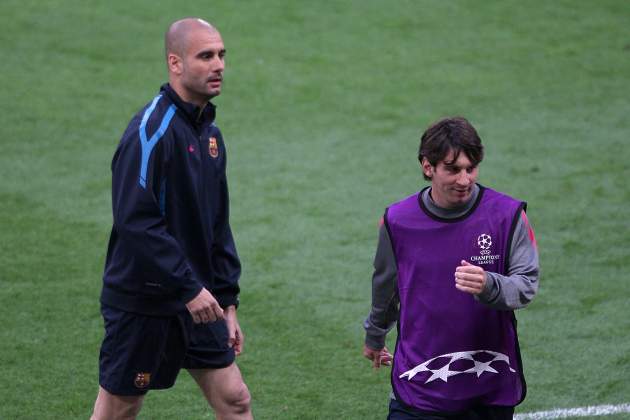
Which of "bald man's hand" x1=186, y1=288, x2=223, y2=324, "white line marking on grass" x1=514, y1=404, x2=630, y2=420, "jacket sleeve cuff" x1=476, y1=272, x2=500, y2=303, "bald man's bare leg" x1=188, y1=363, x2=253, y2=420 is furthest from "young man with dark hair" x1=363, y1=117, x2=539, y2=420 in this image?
"white line marking on grass" x1=514, y1=404, x2=630, y2=420

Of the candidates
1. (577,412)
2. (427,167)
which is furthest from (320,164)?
(427,167)

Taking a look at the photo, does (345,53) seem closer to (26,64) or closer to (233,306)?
(26,64)

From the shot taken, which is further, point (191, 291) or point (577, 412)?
point (577, 412)

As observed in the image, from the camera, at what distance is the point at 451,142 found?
420 centimetres

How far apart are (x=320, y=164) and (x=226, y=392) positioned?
564cm

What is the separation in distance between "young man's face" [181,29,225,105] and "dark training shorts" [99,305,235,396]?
93cm

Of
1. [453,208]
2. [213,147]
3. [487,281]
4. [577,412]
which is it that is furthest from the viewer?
[577,412]

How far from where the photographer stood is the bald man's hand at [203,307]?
4430mm

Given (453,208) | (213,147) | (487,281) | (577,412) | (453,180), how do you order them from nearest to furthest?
(487,281) → (453,180) → (453,208) → (213,147) → (577,412)

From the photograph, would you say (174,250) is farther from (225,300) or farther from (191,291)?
(225,300)

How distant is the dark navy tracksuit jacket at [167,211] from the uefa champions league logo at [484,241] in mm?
1112

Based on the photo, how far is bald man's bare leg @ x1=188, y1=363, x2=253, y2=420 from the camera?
486 centimetres

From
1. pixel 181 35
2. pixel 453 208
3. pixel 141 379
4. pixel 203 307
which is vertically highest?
pixel 181 35

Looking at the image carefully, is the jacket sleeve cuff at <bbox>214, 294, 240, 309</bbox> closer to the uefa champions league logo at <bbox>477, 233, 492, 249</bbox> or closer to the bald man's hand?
the bald man's hand
